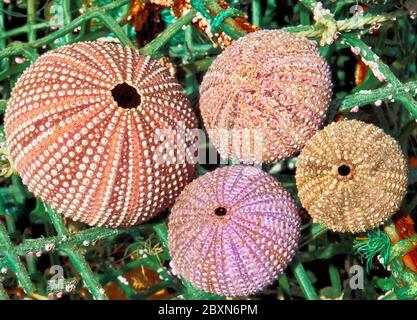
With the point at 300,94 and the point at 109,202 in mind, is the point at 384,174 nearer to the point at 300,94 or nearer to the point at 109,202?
the point at 300,94

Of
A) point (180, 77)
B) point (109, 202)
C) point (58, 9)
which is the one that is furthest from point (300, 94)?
point (58, 9)

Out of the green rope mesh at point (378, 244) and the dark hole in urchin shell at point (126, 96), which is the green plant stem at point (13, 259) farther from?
the green rope mesh at point (378, 244)

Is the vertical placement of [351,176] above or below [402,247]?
above

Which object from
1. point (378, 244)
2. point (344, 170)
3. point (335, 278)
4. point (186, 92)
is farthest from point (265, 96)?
point (335, 278)

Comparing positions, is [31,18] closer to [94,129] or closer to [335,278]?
[94,129]

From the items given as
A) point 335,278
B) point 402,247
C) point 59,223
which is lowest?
point 335,278

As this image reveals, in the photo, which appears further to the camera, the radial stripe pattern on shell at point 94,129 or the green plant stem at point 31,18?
the green plant stem at point 31,18

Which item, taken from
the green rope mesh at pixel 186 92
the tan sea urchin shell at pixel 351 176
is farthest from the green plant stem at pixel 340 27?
the tan sea urchin shell at pixel 351 176
